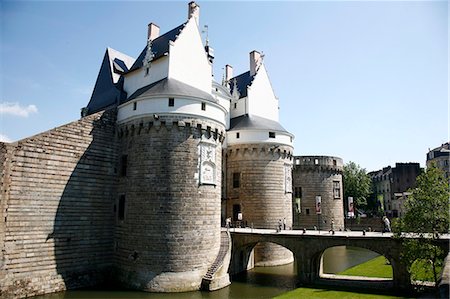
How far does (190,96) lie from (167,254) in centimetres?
1003

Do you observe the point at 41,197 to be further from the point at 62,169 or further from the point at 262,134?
the point at 262,134

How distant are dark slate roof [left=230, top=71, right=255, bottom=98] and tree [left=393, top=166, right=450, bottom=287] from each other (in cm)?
1954

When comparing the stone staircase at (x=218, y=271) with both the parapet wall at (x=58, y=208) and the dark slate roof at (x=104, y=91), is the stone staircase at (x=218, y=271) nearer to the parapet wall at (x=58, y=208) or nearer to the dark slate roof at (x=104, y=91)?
the parapet wall at (x=58, y=208)

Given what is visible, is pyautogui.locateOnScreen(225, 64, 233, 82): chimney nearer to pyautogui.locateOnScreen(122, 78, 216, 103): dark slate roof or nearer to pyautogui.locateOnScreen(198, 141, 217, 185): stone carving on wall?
pyautogui.locateOnScreen(122, 78, 216, 103): dark slate roof

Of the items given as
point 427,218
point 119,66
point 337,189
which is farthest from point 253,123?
point 427,218

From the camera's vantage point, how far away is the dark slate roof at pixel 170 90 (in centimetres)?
2182

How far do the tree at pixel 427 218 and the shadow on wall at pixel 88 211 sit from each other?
18213 mm

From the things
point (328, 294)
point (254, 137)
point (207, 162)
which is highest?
point (254, 137)

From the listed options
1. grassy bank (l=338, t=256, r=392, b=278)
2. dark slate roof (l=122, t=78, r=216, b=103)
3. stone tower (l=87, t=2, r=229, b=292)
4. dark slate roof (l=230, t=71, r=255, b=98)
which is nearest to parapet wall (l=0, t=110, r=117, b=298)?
stone tower (l=87, t=2, r=229, b=292)

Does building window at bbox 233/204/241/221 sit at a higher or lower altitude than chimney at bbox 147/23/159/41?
lower

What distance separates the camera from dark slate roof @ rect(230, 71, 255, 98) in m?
34.2

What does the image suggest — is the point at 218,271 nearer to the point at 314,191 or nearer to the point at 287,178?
the point at 287,178

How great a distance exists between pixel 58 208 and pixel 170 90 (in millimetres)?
10074

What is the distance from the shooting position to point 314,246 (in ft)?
71.4
